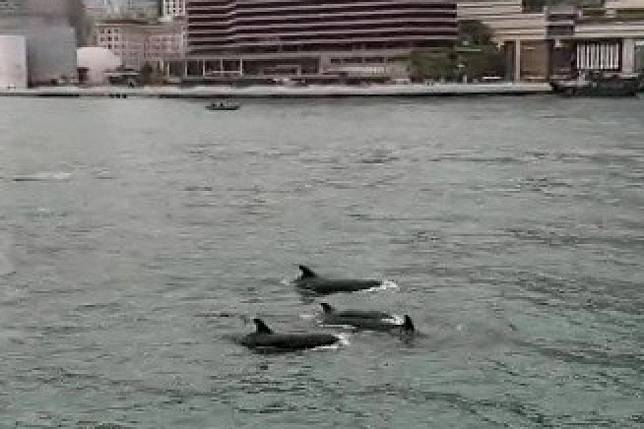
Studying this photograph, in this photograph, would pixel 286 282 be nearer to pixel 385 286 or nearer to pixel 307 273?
pixel 307 273

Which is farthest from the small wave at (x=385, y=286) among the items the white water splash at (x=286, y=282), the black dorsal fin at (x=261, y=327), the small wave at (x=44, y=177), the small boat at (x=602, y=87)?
the small boat at (x=602, y=87)

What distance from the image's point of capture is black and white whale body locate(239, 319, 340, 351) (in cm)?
2362

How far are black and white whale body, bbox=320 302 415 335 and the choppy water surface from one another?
398 millimetres

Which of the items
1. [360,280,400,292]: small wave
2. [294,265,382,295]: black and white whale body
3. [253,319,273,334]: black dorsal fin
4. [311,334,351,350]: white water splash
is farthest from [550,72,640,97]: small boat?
[253,319,273,334]: black dorsal fin

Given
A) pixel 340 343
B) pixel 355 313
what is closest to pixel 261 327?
pixel 340 343

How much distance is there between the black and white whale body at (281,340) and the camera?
2362cm

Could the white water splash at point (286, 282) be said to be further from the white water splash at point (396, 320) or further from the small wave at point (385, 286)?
the white water splash at point (396, 320)

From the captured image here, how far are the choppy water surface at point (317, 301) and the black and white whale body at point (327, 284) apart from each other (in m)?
0.66

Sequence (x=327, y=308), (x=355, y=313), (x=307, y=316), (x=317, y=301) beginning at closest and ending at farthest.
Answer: (x=355, y=313) → (x=327, y=308) → (x=307, y=316) → (x=317, y=301)

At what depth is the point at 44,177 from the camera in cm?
5875

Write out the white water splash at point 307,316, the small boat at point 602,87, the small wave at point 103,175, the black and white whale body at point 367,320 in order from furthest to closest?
the small boat at point 602,87, the small wave at point 103,175, the white water splash at point 307,316, the black and white whale body at point 367,320

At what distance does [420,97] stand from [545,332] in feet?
567

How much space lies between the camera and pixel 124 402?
20.6 metres

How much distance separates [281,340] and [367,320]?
83.5 inches
